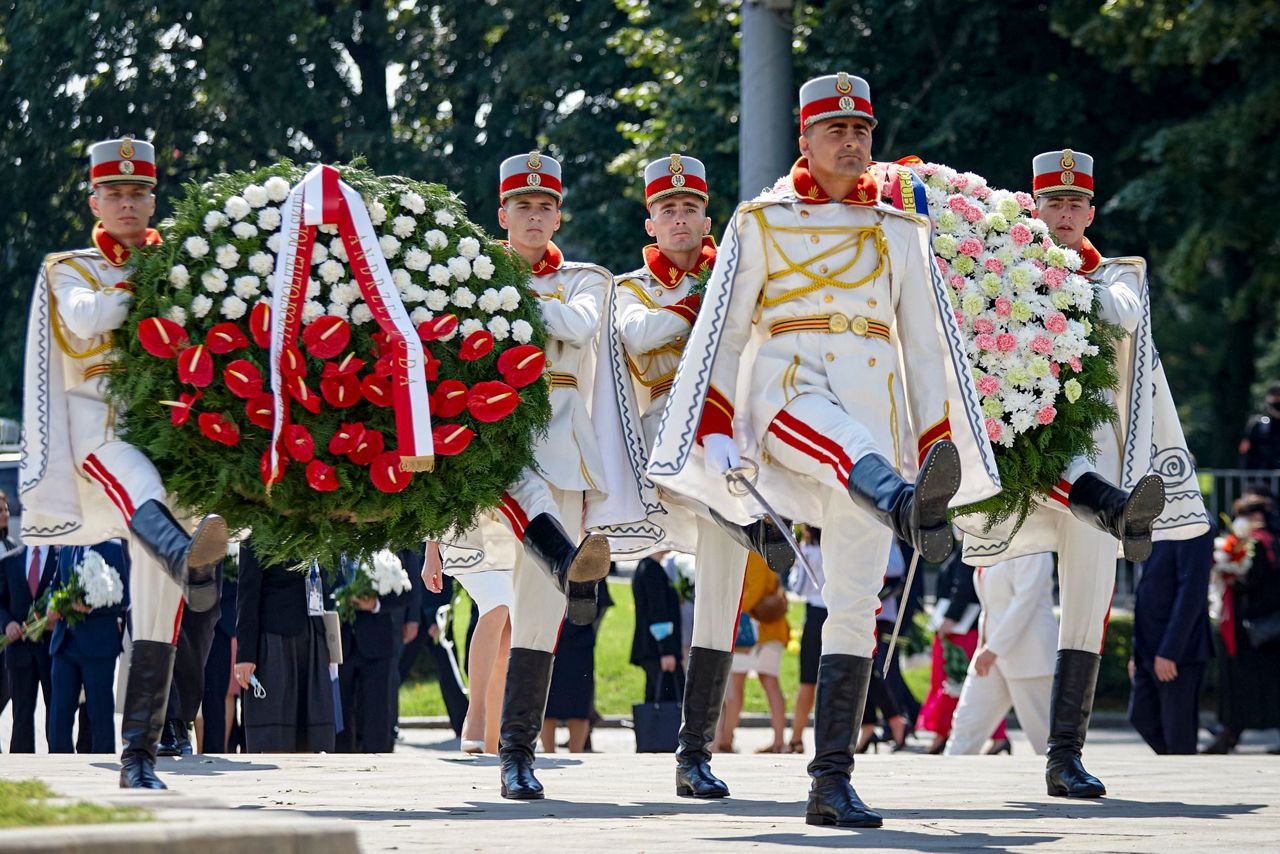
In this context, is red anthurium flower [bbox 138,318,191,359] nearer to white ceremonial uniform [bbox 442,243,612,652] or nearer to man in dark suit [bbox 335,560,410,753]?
white ceremonial uniform [bbox 442,243,612,652]

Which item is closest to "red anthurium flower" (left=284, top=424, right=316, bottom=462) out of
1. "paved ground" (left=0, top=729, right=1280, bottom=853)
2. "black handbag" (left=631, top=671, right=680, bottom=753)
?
"paved ground" (left=0, top=729, right=1280, bottom=853)

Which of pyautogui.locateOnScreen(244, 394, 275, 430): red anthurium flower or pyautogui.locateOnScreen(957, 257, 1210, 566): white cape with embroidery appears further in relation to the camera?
pyautogui.locateOnScreen(957, 257, 1210, 566): white cape with embroidery

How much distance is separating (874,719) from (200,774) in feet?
23.0

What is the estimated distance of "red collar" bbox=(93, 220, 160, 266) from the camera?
7516mm

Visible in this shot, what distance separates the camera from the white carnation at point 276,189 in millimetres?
7457

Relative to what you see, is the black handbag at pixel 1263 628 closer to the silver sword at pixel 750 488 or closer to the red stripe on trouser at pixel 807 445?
the silver sword at pixel 750 488

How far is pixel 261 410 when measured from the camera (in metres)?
7.07

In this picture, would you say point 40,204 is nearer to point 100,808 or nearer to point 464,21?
point 464,21

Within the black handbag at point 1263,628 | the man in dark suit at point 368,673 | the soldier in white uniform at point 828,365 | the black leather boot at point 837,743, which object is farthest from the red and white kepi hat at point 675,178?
the black handbag at point 1263,628

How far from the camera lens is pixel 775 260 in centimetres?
734

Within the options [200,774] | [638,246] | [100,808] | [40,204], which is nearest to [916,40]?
[638,246]

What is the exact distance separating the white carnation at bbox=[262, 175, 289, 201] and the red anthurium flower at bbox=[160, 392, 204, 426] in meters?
0.87

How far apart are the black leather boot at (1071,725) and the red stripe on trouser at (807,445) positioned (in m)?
1.90

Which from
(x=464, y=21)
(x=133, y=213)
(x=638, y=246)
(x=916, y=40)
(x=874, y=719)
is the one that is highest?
(x=464, y=21)
